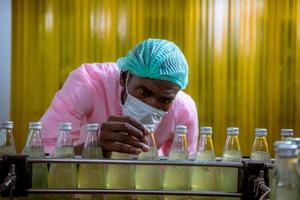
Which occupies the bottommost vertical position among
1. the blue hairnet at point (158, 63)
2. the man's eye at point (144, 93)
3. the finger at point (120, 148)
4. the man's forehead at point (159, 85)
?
the finger at point (120, 148)

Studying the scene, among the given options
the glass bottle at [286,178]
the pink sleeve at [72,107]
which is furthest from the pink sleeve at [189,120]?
the glass bottle at [286,178]

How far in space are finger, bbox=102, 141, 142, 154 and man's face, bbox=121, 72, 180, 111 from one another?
0.31 m

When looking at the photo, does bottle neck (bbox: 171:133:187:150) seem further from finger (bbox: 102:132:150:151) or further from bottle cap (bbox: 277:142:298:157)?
bottle cap (bbox: 277:142:298:157)

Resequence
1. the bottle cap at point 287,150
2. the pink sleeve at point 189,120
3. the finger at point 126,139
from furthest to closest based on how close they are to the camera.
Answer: the pink sleeve at point 189,120, the finger at point 126,139, the bottle cap at point 287,150

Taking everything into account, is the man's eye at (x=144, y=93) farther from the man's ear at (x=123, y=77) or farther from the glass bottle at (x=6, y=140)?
the glass bottle at (x=6, y=140)

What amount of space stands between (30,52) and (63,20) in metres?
0.28

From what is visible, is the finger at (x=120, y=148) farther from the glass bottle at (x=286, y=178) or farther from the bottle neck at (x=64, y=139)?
the glass bottle at (x=286, y=178)

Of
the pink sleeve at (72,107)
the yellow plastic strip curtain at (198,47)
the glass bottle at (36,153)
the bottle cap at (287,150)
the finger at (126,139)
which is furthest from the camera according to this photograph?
the yellow plastic strip curtain at (198,47)

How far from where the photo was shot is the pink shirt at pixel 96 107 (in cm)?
152

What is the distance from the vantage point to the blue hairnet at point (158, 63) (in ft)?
4.57

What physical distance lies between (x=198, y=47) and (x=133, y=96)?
5.17 ft

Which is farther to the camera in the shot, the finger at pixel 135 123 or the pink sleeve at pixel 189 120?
the pink sleeve at pixel 189 120

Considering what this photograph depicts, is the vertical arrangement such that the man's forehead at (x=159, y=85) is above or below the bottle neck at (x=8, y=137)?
above

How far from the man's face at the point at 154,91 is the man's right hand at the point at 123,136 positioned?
0.78 ft
